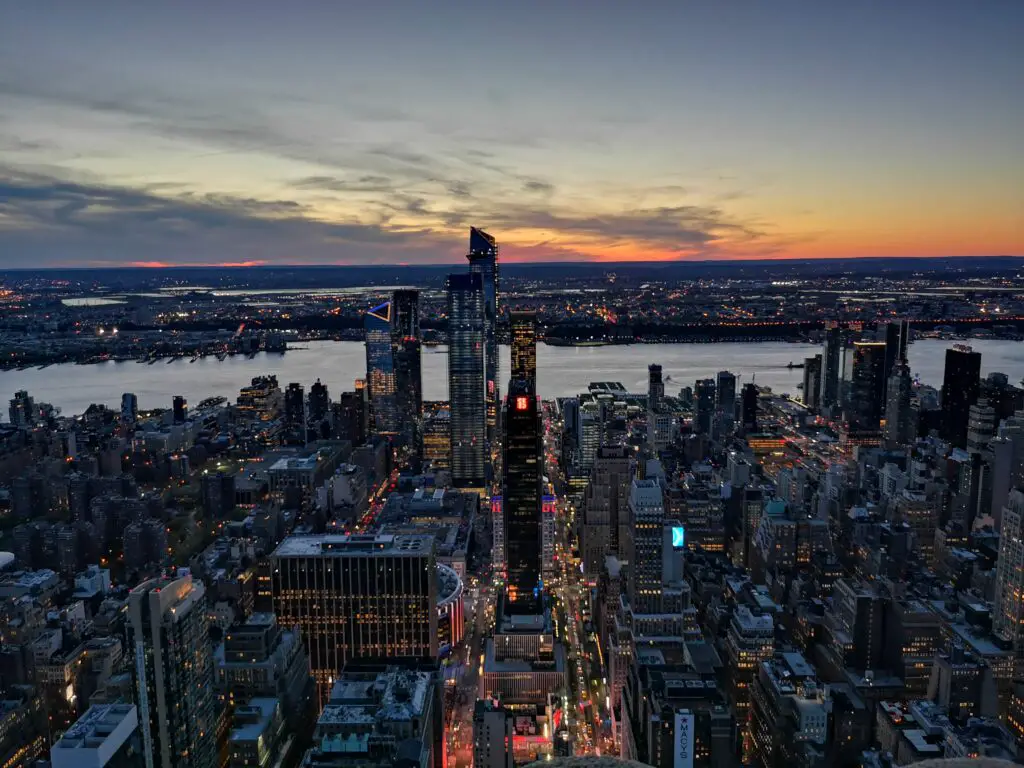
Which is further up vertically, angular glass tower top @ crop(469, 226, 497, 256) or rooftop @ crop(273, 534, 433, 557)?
angular glass tower top @ crop(469, 226, 497, 256)

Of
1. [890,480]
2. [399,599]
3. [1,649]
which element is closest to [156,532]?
[1,649]

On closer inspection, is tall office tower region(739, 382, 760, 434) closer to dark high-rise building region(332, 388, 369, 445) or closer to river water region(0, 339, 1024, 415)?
river water region(0, 339, 1024, 415)

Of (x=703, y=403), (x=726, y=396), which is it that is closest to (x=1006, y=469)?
(x=703, y=403)

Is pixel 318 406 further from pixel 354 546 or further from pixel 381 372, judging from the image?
pixel 354 546

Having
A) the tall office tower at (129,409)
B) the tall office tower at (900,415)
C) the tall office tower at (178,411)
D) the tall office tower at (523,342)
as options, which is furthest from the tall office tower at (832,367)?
the tall office tower at (129,409)

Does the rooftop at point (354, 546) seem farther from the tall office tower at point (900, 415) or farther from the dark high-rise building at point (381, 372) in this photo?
the tall office tower at point (900, 415)

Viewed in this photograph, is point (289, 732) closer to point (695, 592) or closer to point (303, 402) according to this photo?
point (695, 592)

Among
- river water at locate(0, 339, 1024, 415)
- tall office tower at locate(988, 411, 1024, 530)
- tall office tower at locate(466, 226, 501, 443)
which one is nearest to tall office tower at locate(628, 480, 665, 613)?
tall office tower at locate(988, 411, 1024, 530)

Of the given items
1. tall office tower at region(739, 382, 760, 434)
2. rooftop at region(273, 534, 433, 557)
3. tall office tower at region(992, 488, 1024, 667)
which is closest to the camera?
tall office tower at region(992, 488, 1024, 667)
